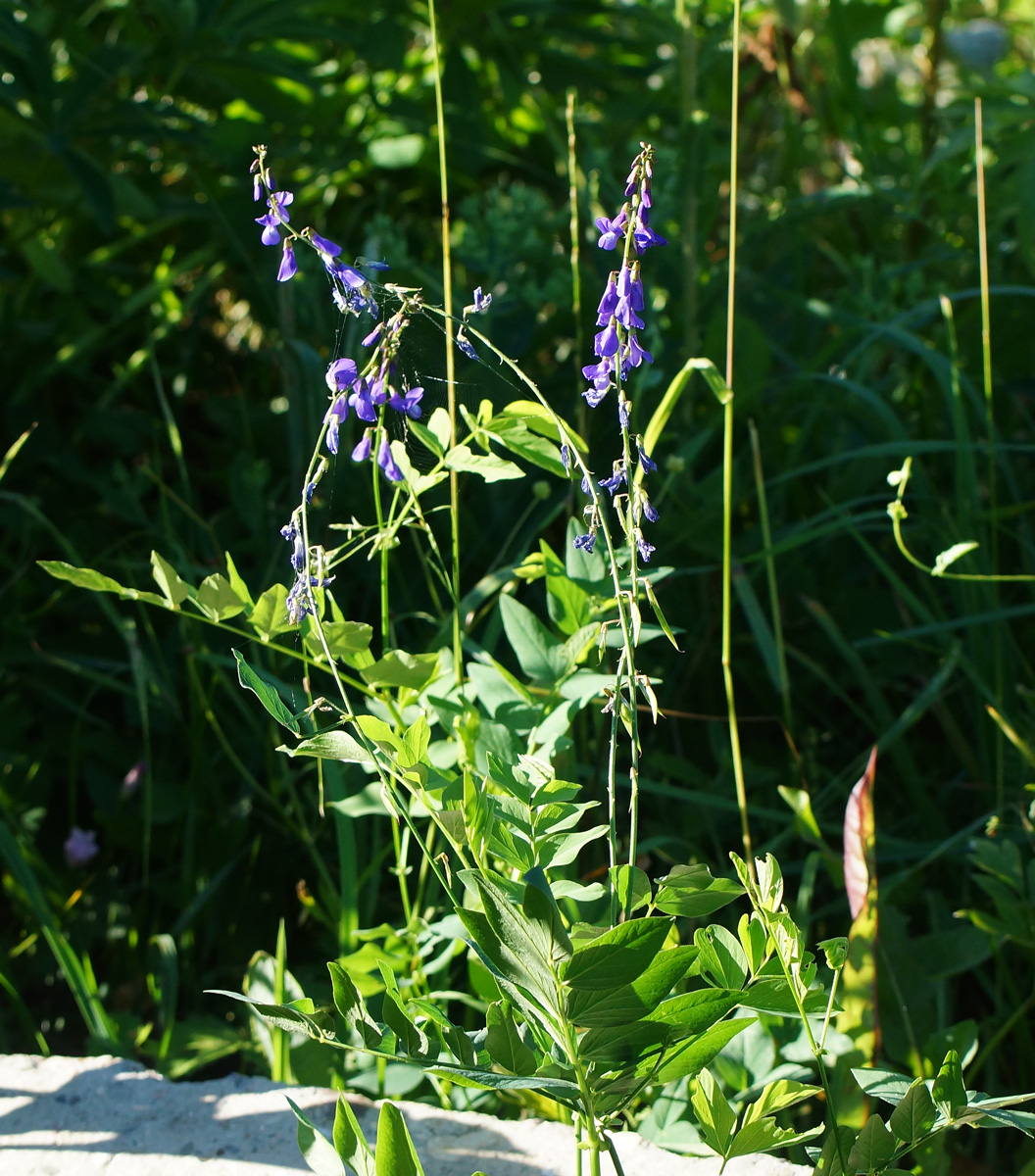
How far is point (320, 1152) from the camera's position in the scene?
75 cm

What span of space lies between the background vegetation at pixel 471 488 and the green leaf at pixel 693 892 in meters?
0.25

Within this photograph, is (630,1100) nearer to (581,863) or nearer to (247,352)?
(581,863)

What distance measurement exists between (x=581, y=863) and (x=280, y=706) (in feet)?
2.09

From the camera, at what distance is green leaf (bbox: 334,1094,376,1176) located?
2.30ft

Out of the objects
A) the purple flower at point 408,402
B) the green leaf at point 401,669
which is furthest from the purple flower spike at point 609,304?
the green leaf at point 401,669

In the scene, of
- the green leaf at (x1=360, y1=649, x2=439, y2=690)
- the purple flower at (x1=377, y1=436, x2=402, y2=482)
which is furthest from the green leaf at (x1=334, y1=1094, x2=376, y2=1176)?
the purple flower at (x1=377, y1=436, x2=402, y2=482)

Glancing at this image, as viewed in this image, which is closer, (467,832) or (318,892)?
(467,832)

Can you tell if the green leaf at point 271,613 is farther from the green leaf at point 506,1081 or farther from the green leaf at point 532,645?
the green leaf at point 506,1081

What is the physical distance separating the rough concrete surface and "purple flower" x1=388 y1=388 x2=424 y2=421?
558mm

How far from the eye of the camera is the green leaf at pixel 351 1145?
0.70 meters

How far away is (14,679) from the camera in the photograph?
1.54 metres

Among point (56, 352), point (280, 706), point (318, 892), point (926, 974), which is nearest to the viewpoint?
point (280, 706)

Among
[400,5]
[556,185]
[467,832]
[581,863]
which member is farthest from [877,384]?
[467,832]

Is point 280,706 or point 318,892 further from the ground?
point 280,706
